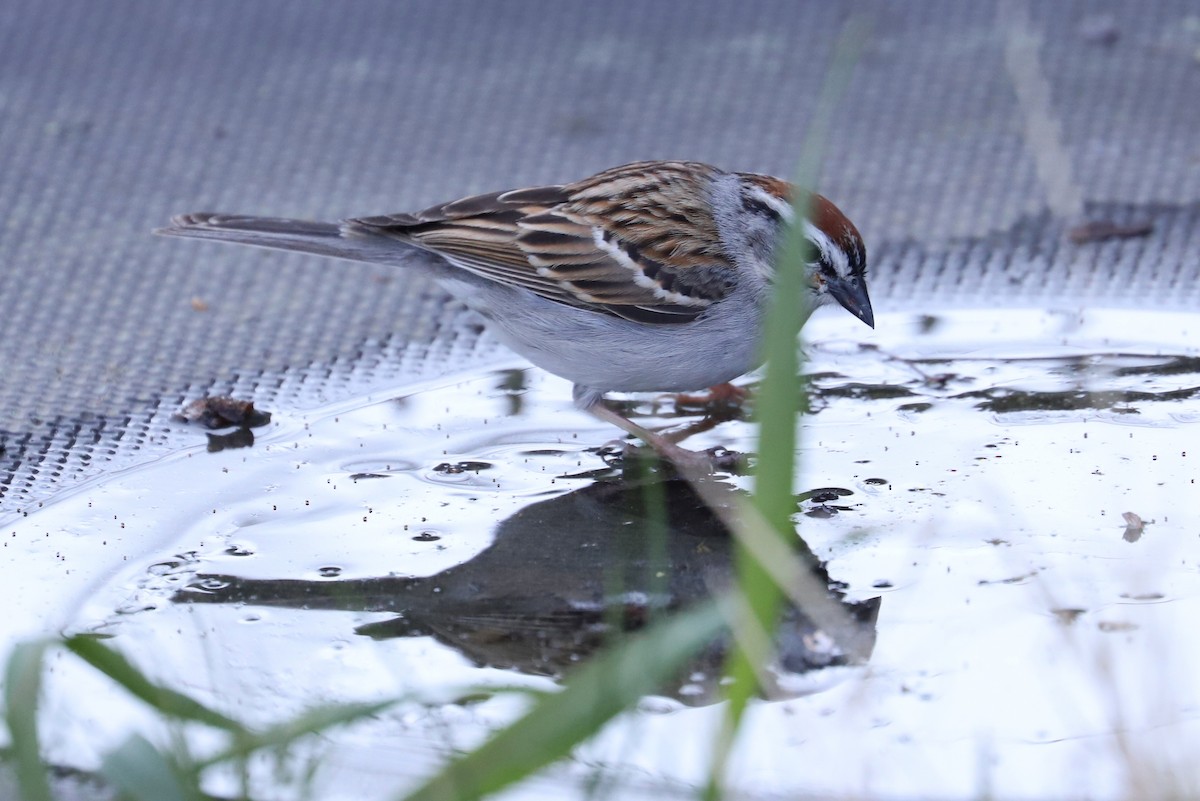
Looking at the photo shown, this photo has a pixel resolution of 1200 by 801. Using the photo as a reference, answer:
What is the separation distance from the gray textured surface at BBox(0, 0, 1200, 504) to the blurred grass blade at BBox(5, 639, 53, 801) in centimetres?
201

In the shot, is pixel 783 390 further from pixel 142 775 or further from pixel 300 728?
pixel 142 775

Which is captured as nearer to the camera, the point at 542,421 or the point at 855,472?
the point at 855,472

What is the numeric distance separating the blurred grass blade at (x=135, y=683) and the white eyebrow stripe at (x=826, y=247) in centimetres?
253

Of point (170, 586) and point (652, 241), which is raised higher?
point (652, 241)

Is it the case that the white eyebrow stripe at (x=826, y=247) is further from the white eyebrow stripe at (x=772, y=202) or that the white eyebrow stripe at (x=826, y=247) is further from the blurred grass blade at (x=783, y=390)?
the blurred grass blade at (x=783, y=390)

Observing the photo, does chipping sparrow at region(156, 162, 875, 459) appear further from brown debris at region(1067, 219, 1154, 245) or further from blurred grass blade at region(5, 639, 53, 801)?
blurred grass blade at region(5, 639, 53, 801)

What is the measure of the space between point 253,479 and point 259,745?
6.50 feet

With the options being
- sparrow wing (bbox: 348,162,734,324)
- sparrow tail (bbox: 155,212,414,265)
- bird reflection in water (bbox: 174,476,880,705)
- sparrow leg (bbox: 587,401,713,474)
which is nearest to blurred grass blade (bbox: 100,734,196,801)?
bird reflection in water (bbox: 174,476,880,705)

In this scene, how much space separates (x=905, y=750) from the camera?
9.66 ft

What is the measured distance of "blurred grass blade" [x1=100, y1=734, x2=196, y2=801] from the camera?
2.32 meters

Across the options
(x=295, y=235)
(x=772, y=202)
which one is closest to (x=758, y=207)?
(x=772, y=202)

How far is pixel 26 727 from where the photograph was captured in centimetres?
231

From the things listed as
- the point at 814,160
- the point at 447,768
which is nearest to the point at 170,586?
the point at 447,768

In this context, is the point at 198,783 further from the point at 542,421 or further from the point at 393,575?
the point at 542,421
